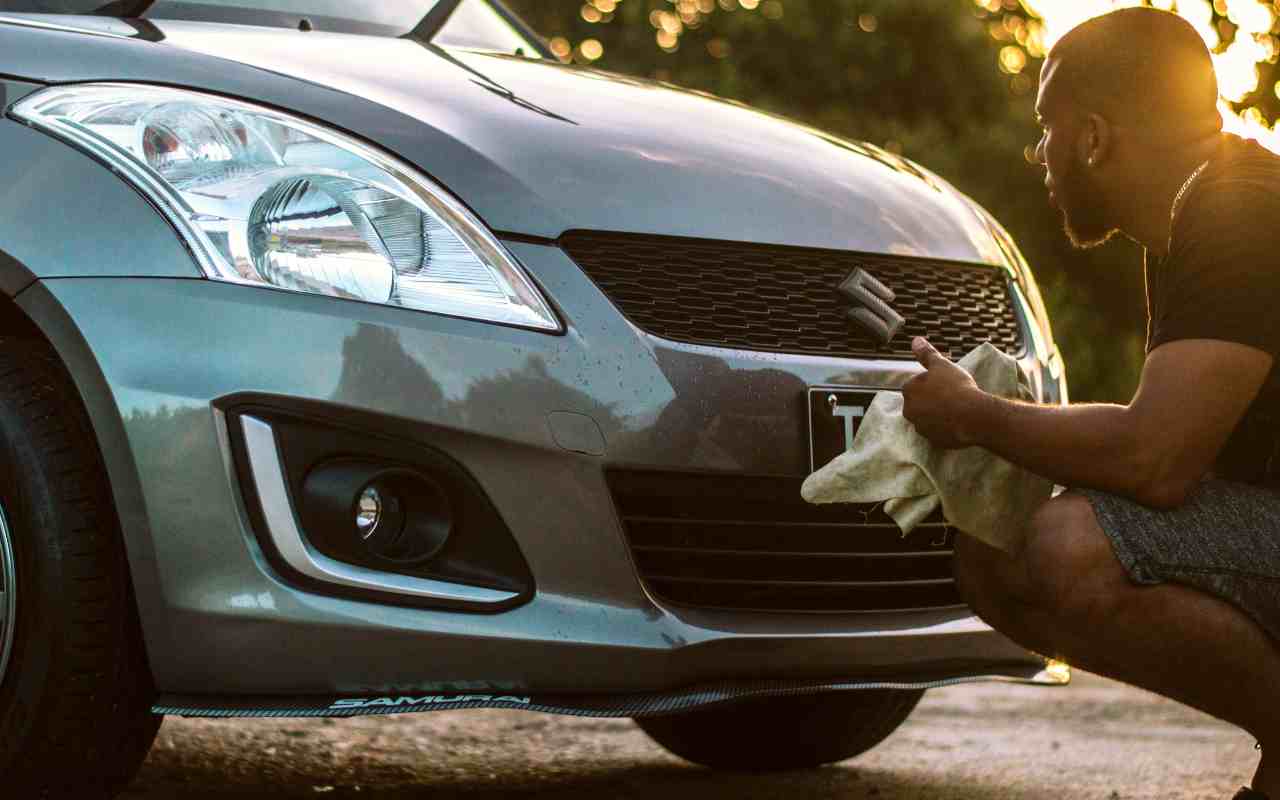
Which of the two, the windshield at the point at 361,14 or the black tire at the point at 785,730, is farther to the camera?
the black tire at the point at 785,730

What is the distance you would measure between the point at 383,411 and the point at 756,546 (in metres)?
0.66

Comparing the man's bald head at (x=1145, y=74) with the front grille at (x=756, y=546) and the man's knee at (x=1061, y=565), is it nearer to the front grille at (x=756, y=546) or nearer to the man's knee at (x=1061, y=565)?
the man's knee at (x=1061, y=565)

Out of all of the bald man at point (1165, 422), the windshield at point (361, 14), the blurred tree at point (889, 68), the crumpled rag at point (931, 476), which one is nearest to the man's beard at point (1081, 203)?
the bald man at point (1165, 422)

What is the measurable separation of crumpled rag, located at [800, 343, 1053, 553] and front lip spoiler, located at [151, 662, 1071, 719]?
338 mm

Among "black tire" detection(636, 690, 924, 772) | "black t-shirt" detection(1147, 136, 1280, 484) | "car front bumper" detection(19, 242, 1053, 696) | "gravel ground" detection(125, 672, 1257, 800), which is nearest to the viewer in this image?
"black t-shirt" detection(1147, 136, 1280, 484)

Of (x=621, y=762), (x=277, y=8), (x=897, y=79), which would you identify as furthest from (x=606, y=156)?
(x=897, y=79)

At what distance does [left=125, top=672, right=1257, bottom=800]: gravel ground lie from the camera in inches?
Answer: 143

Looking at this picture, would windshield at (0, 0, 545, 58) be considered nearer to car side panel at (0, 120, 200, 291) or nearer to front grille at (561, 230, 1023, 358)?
car side panel at (0, 120, 200, 291)

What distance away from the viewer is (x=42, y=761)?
2.53 meters

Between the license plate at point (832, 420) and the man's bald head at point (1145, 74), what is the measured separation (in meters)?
0.58

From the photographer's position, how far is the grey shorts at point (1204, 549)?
2.52 m

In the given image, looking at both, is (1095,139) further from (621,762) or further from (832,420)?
(621,762)

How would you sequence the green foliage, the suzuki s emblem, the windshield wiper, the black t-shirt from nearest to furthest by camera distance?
the black t-shirt
the suzuki s emblem
the windshield wiper
the green foliage

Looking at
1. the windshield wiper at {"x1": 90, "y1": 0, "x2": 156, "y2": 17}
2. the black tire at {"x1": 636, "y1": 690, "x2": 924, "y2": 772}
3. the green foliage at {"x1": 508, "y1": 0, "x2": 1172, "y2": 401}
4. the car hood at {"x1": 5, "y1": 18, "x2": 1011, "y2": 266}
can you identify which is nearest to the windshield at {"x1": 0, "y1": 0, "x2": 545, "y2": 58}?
the windshield wiper at {"x1": 90, "y1": 0, "x2": 156, "y2": 17}
